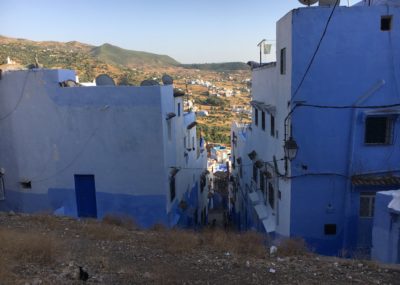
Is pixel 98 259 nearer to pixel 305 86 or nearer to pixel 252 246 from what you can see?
pixel 252 246

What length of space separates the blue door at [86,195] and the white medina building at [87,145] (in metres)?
0.04

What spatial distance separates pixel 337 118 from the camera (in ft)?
33.4

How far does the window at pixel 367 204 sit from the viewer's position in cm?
1061

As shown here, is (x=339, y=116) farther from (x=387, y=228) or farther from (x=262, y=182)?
(x=262, y=182)

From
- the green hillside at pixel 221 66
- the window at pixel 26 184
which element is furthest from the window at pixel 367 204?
the green hillside at pixel 221 66

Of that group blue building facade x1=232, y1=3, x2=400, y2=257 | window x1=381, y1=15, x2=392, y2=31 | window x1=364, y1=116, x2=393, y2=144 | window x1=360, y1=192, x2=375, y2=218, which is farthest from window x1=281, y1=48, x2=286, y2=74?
window x1=360, y1=192, x2=375, y2=218

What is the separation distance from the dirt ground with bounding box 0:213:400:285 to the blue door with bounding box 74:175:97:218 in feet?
15.3

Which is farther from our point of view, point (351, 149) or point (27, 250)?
point (351, 149)

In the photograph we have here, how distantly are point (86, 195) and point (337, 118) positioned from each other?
9.15 meters

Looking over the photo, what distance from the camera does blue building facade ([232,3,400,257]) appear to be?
9711 millimetres

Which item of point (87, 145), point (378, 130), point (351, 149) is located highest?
point (378, 130)

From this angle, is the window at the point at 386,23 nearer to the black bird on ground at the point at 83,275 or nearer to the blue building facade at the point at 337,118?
the blue building facade at the point at 337,118

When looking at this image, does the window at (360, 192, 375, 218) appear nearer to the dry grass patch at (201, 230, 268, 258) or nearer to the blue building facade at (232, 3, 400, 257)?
the blue building facade at (232, 3, 400, 257)

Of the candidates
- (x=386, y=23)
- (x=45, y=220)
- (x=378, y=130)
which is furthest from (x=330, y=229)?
(x=45, y=220)
